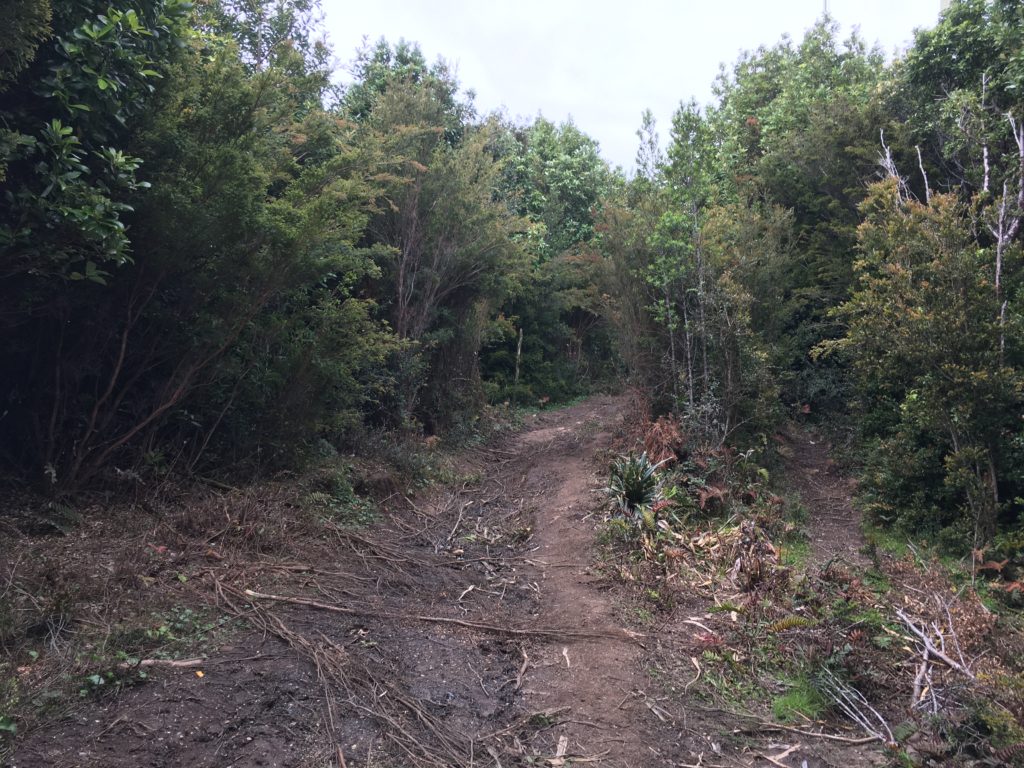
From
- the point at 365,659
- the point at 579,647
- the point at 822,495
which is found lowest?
the point at 579,647

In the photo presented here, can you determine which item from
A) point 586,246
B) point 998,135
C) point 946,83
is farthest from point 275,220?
point 586,246

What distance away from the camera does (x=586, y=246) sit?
18859 millimetres

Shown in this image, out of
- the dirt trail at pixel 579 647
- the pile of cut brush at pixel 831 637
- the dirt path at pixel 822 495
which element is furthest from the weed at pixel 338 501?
the dirt path at pixel 822 495

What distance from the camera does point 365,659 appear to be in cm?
472

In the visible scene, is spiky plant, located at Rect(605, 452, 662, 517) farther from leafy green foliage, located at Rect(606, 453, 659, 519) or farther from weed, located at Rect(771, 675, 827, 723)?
weed, located at Rect(771, 675, 827, 723)

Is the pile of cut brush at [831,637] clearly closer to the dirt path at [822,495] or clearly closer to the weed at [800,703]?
the weed at [800,703]

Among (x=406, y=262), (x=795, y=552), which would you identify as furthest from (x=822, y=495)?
(x=406, y=262)

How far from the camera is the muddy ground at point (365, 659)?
12.0 feet

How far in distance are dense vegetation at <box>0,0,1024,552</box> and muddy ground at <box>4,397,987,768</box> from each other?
4.37ft

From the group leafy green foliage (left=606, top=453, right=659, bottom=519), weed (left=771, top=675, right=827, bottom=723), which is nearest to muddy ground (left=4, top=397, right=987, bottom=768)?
weed (left=771, top=675, right=827, bottom=723)

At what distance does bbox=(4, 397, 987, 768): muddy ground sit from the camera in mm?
3668

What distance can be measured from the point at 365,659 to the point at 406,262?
863cm

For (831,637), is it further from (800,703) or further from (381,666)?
(381,666)

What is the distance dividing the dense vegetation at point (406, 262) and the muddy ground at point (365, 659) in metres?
1.33
